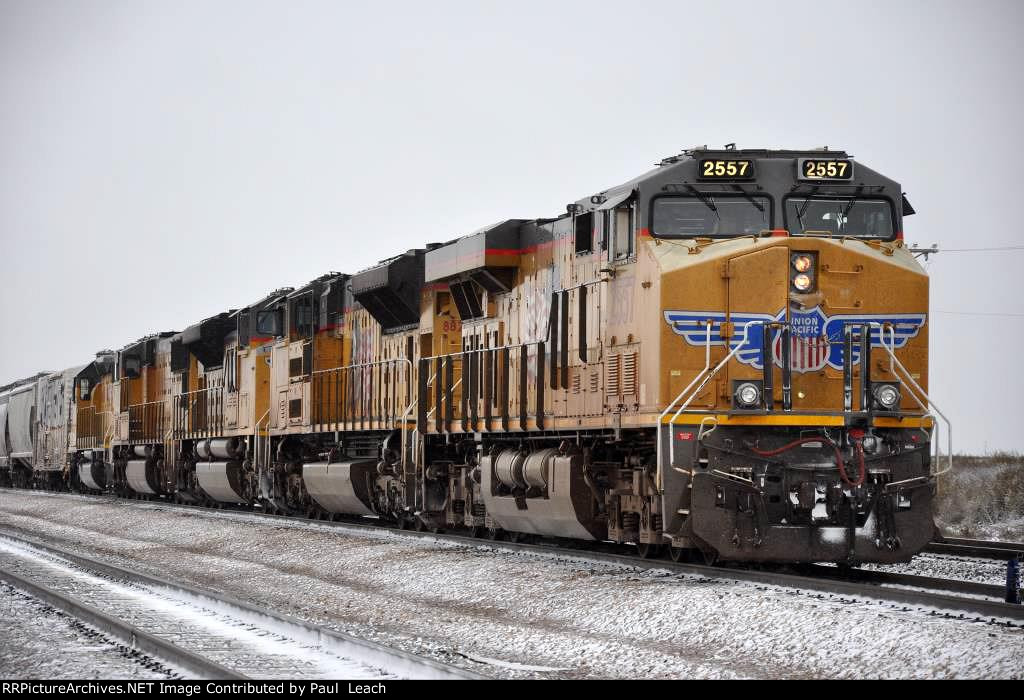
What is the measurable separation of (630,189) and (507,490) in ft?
14.6

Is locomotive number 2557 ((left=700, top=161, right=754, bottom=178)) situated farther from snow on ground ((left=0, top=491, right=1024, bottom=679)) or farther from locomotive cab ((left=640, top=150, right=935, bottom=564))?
snow on ground ((left=0, top=491, right=1024, bottom=679))

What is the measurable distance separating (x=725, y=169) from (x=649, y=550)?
4.10 m

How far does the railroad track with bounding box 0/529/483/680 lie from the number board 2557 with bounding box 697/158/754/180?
5.73 m

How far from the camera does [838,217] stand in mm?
12250

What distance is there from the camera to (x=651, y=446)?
1252 centimetres

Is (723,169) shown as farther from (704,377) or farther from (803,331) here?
(704,377)

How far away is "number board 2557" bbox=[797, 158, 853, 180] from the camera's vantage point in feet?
39.5

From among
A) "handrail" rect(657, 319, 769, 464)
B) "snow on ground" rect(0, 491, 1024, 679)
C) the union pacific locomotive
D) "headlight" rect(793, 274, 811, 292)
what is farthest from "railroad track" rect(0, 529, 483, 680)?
"headlight" rect(793, 274, 811, 292)

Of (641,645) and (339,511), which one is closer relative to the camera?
(641,645)

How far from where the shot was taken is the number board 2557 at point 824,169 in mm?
12047

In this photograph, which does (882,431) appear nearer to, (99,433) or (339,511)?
(339,511)

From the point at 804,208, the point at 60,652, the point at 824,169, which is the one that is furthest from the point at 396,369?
the point at 60,652

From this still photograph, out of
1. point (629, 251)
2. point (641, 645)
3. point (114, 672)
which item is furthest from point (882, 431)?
point (114, 672)

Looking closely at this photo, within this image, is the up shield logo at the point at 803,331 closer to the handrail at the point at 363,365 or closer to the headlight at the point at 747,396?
the headlight at the point at 747,396
